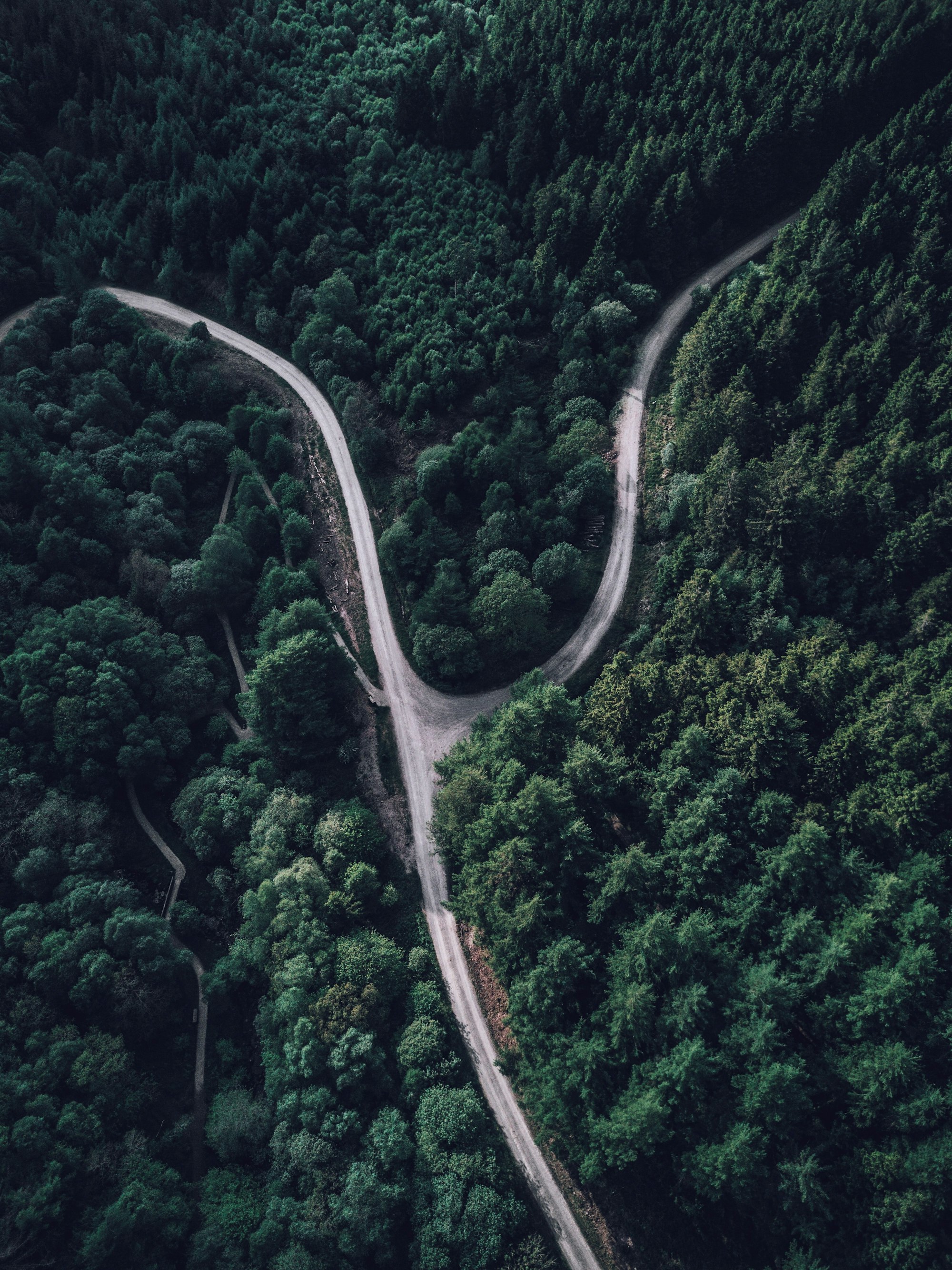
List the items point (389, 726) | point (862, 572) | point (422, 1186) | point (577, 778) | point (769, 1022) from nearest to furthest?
point (769, 1022), point (422, 1186), point (577, 778), point (862, 572), point (389, 726)

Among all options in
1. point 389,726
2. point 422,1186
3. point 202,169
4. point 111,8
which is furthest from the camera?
point 111,8

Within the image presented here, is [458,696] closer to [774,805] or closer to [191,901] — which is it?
[191,901]

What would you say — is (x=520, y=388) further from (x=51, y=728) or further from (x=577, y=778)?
(x=51, y=728)

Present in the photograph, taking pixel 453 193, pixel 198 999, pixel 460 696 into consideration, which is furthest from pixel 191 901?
pixel 453 193

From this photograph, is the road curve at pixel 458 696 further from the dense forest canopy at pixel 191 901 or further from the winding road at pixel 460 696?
the dense forest canopy at pixel 191 901

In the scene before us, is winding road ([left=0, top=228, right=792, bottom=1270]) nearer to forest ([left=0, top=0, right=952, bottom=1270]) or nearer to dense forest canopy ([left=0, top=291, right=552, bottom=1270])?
forest ([left=0, top=0, right=952, bottom=1270])

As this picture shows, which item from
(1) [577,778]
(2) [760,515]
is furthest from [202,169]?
(1) [577,778]

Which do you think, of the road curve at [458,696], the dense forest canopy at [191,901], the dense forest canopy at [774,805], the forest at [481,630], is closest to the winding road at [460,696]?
the road curve at [458,696]
